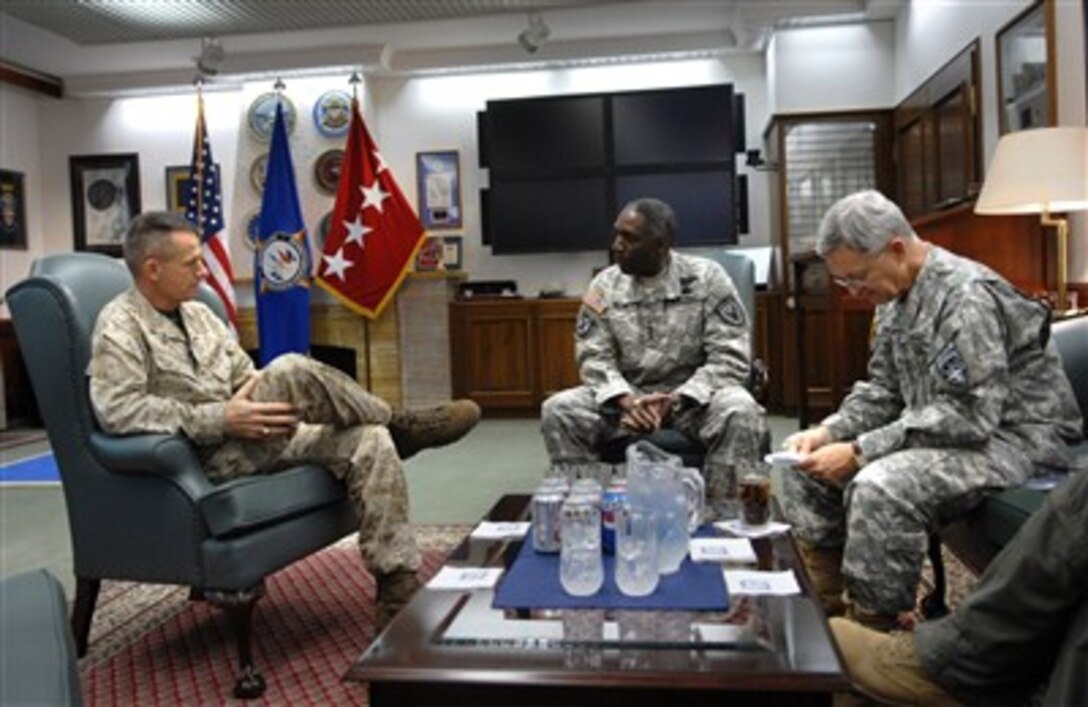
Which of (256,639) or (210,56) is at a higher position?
Answer: (210,56)

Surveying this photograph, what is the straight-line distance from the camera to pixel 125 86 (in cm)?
715

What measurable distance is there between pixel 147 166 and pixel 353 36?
83.2 inches

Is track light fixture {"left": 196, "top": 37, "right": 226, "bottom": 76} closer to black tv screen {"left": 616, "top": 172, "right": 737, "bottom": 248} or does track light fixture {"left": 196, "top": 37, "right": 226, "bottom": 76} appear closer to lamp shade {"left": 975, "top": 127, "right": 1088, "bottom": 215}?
black tv screen {"left": 616, "top": 172, "right": 737, "bottom": 248}

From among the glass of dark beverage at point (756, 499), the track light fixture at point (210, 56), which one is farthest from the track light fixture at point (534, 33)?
the glass of dark beverage at point (756, 499)

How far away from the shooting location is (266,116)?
6.81 meters

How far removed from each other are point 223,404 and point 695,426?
1358mm

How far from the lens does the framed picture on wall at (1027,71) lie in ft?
11.6

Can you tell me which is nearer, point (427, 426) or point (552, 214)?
point (427, 426)

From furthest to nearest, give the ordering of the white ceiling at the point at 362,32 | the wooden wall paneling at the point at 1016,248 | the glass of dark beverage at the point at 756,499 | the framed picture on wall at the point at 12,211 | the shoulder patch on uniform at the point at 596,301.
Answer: the framed picture on wall at the point at 12,211 → the white ceiling at the point at 362,32 → the wooden wall paneling at the point at 1016,248 → the shoulder patch on uniform at the point at 596,301 → the glass of dark beverage at the point at 756,499

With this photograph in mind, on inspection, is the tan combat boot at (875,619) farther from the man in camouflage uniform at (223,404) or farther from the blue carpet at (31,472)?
the blue carpet at (31,472)

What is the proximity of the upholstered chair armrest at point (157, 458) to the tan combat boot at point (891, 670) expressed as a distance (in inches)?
56.9

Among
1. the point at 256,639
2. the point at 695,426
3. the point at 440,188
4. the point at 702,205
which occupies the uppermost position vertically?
the point at 440,188

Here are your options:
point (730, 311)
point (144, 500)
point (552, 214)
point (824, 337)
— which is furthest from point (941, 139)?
point (144, 500)

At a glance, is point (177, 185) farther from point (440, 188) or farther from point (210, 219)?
point (440, 188)
